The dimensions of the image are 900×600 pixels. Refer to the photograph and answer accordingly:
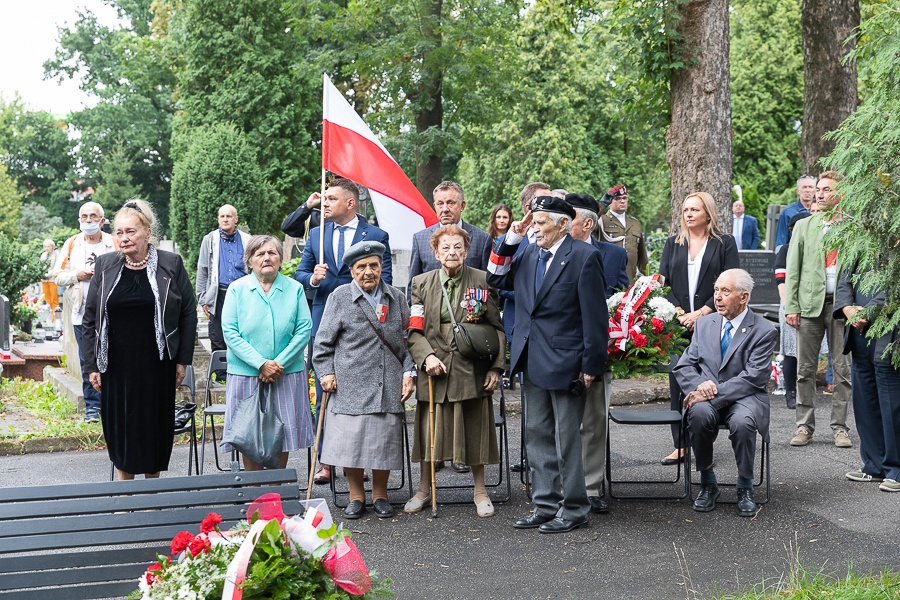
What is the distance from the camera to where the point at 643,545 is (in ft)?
20.9

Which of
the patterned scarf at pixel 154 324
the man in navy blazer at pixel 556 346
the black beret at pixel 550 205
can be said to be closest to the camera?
the patterned scarf at pixel 154 324

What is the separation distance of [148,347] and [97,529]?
8.98 feet

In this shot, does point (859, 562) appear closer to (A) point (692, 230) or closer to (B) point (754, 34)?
(A) point (692, 230)

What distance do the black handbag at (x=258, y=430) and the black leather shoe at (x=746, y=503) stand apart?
3184 mm

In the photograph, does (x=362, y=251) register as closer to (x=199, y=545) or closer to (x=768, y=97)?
(x=199, y=545)

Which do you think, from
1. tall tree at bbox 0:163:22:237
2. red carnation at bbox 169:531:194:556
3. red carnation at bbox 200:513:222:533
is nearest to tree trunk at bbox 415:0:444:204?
red carnation at bbox 200:513:222:533

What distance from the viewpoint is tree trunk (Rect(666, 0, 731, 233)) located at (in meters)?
12.2

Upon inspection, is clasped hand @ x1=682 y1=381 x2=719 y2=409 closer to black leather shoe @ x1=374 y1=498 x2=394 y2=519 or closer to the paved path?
the paved path

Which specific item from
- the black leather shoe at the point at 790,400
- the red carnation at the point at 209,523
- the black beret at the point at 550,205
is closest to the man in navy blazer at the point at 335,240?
the black beret at the point at 550,205

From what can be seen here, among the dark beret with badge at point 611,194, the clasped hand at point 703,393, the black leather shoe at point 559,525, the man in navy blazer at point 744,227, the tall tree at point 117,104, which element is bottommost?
the black leather shoe at point 559,525

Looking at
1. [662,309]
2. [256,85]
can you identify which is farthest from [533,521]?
[256,85]

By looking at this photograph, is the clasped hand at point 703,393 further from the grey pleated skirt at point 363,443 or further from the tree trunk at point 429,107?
the tree trunk at point 429,107

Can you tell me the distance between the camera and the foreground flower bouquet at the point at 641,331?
7.18m

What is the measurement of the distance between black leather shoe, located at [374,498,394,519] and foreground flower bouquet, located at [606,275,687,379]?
73.1 inches
